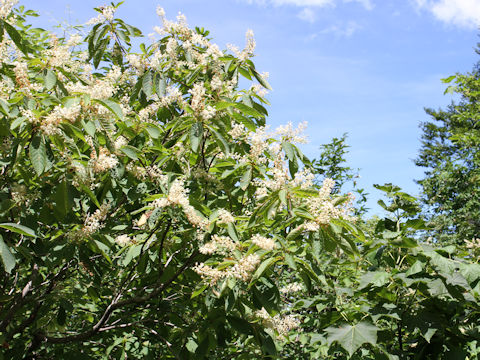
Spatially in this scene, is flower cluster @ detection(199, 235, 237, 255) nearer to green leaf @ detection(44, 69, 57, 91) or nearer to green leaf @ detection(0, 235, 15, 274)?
green leaf @ detection(0, 235, 15, 274)

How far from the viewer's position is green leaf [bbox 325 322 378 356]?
231cm

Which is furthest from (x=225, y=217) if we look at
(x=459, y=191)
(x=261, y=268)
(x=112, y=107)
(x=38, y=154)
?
(x=459, y=191)

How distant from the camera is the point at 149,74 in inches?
124

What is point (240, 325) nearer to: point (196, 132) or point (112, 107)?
point (196, 132)

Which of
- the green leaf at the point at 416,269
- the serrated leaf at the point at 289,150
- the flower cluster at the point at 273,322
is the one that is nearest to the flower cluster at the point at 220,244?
the flower cluster at the point at 273,322

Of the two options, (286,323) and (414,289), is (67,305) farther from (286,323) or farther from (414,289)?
(414,289)

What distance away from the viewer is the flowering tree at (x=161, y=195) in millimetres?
2188

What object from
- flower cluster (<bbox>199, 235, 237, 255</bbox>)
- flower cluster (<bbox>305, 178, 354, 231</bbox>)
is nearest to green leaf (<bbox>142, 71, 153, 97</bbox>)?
flower cluster (<bbox>199, 235, 237, 255</bbox>)

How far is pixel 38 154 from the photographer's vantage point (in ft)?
6.74

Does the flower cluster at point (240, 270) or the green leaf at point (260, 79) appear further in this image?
the green leaf at point (260, 79)

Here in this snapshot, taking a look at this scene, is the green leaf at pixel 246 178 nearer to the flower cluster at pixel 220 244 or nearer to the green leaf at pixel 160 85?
the flower cluster at pixel 220 244

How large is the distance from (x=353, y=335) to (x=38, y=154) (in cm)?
196

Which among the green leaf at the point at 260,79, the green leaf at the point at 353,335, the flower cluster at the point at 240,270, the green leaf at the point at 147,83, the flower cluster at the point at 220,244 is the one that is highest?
the green leaf at the point at 260,79

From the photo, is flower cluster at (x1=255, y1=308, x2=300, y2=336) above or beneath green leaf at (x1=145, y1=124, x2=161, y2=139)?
beneath
